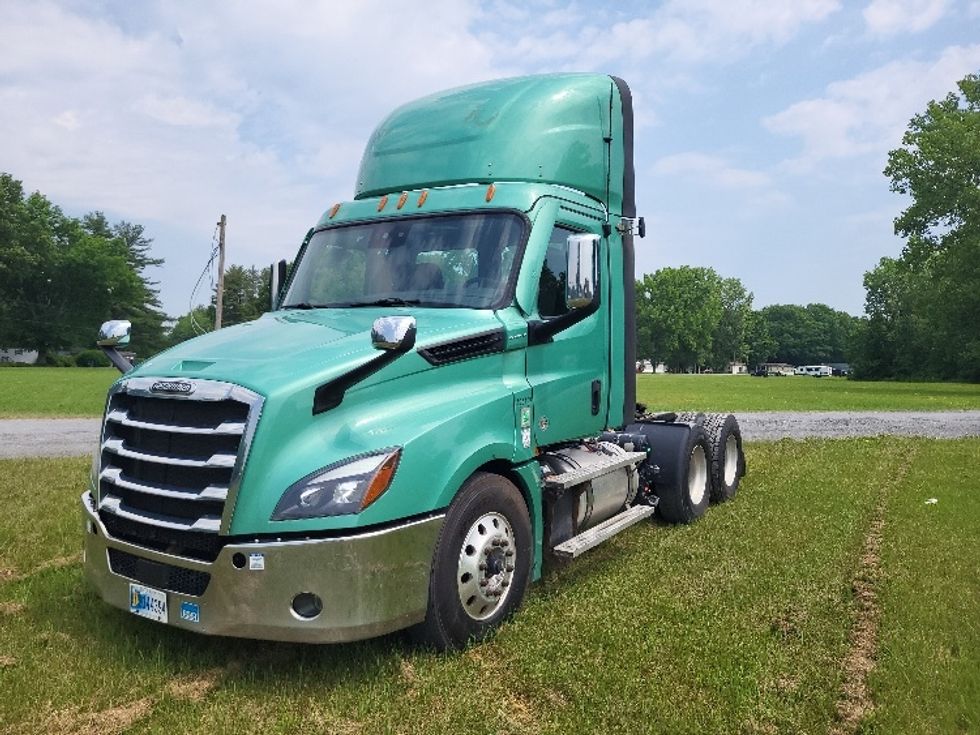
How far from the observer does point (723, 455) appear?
889cm

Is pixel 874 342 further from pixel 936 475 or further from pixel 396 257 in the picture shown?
pixel 396 257

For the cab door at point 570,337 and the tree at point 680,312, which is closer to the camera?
the cab door at point 570,337

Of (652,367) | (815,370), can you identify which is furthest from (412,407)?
(815,370)

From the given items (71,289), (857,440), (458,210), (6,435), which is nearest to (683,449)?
(458,210)

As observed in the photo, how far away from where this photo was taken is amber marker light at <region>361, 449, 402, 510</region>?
151 inches

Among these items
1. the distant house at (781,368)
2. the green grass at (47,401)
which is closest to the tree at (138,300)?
the green grass at (47,401)

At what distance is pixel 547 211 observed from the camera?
554cm

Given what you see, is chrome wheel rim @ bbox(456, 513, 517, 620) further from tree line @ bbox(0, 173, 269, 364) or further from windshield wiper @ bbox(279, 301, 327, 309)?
tree line @ bbox(0, 173, 269, 364)

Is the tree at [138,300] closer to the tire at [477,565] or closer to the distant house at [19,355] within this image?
the distant house at [19,355]

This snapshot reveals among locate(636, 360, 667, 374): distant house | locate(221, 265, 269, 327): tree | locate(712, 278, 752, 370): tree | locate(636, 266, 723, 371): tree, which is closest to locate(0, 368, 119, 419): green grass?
locate(221, 265, 269, 327): tree

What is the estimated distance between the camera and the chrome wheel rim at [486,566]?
4414 mm

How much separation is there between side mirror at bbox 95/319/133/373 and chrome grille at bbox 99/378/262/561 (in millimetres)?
789

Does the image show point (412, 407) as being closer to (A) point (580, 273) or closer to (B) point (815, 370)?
(A) point (580, 273)

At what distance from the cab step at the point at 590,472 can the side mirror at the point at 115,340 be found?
288cm
